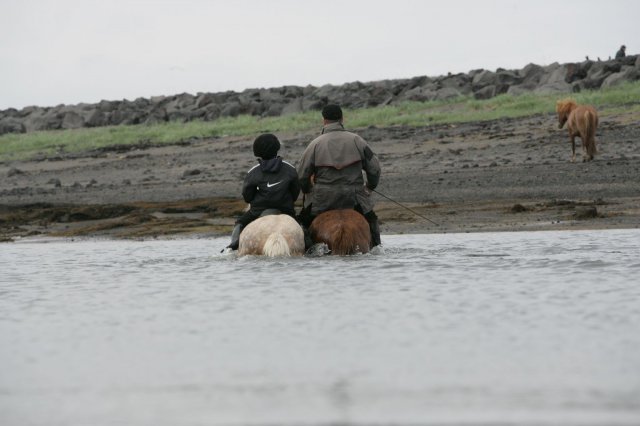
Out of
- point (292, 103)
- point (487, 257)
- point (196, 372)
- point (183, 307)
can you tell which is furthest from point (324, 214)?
point (292, 103)

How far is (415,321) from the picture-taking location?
809 centimetres

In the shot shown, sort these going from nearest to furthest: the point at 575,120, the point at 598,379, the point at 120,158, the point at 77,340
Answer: the point at 598,379 < the point at 77,340 < the point at 575,120 < the point at 120,158

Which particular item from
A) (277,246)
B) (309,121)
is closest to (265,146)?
(277,246)

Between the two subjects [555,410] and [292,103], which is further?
[292,103]

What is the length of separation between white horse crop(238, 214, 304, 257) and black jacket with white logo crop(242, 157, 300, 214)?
0.35m

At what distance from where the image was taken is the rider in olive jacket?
12.6 meters

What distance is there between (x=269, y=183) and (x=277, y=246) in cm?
92

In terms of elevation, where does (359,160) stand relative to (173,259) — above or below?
above

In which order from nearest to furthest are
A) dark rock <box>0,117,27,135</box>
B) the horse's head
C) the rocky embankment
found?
the horse's head
the rocky embankment
dark rock <box>0,117,27,135</box>

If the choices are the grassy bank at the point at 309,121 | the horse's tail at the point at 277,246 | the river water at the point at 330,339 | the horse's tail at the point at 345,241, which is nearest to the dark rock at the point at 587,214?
the river water at the point at 330,339

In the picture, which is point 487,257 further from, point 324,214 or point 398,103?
point 398,103

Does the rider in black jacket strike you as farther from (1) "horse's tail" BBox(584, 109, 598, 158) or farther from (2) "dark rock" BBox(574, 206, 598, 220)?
(1) "horse's tail" BBox(584, 109, 598, 158)

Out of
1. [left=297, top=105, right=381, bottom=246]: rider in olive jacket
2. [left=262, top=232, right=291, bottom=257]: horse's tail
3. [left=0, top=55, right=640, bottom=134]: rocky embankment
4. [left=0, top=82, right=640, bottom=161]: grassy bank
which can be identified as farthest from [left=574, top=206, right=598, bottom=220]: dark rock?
[left=0, top=55, right=640, bottom=134]: rocky embankment

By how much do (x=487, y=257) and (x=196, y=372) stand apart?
6094 millimetres
